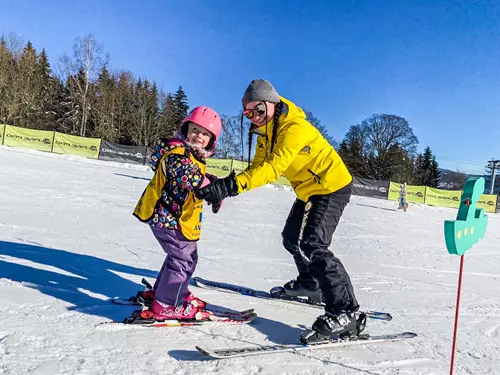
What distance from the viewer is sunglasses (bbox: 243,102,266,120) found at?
2988 mm

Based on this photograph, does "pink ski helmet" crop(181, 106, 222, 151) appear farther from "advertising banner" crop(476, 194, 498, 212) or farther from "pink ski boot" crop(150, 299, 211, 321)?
"advertising banner" crop(476, 194, 498, 212)

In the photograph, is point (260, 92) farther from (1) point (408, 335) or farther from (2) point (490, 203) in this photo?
(2) point (490, 203)

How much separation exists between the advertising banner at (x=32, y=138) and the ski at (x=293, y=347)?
27220 mm

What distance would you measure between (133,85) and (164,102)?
5.62m

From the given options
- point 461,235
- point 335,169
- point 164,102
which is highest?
point 164,102

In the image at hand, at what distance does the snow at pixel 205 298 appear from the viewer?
2.29 m

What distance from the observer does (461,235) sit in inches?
82.4

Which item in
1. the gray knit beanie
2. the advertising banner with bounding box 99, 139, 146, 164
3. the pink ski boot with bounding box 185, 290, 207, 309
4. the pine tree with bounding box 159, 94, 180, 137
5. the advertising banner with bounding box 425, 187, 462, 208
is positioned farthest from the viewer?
the pine tree with bounding box 159, 94, 180, 137

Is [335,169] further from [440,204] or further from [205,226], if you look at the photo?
[440,204]

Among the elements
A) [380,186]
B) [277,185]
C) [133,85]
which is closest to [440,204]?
[380,186]

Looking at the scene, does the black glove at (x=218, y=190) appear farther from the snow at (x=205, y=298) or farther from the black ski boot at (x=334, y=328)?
the black ski boot at (x=334, y=328)

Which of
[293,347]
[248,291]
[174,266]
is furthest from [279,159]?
[248,291]

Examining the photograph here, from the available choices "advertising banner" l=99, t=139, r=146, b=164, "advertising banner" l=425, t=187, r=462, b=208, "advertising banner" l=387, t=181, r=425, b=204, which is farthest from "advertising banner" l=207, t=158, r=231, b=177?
"advertising banner" l=425, t=187, r=462, b=208

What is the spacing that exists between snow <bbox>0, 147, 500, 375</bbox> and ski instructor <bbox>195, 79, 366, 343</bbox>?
0.96 feet
